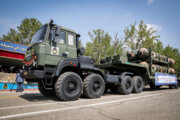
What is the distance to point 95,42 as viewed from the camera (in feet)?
94.1

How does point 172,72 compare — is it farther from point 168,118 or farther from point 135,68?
point 168,118

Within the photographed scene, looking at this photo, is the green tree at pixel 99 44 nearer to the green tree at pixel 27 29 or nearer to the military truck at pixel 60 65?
the green tree at pixel 27 29

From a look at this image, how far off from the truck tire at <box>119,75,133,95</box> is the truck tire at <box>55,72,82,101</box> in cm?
304

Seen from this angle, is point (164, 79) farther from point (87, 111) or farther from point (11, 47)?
point (11, 47)

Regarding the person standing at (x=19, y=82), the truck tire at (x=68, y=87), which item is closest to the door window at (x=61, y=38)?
the truck tire at (x=68, y=87)

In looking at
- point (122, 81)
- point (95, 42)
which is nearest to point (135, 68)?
point (122, 81)

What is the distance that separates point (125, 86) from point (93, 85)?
8.27ft

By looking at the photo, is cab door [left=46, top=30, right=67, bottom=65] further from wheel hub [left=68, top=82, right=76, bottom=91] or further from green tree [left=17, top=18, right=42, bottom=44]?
green tree [left=17, top=18, right=42, bottom=44]

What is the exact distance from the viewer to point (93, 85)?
241 inches

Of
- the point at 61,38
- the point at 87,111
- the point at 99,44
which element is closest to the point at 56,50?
the point at 61,38

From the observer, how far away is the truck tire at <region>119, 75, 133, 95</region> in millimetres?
7588

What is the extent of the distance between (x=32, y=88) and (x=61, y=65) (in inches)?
345

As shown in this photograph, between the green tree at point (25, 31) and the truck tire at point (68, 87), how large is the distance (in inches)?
1056

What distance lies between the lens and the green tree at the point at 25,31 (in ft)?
94.0
